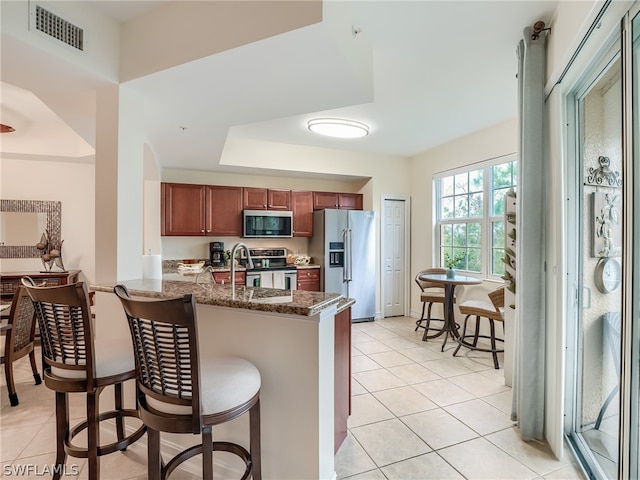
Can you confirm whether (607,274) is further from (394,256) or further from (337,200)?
(337,200)

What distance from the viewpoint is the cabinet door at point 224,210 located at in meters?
4.71

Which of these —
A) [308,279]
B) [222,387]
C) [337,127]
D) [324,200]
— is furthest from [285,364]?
[324,200]

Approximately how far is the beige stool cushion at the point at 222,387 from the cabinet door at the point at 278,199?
3707 millimetres

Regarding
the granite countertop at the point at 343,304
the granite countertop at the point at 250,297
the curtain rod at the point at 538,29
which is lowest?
the granite countertop at the point at 343,304

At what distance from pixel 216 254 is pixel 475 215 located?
3.76 m

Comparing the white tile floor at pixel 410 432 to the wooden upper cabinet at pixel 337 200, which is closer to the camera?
the white tile floor at pixel 410 432

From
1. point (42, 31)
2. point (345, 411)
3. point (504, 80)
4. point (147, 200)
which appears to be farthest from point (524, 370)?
point (147, 200)

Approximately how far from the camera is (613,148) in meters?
1.63

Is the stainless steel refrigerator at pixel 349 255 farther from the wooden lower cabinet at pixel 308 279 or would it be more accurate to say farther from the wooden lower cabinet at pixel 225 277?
the wooden lower cabinet at pixel 225 277

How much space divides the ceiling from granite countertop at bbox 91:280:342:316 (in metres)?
1.27

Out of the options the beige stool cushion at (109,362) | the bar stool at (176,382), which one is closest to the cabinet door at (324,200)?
the beige stool cushion at (109,362)

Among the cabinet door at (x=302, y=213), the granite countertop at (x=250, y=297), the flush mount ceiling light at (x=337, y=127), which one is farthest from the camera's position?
the cabinet door at (x=302, y=213)

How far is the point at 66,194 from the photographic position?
4473 mm

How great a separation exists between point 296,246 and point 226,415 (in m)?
4.32
